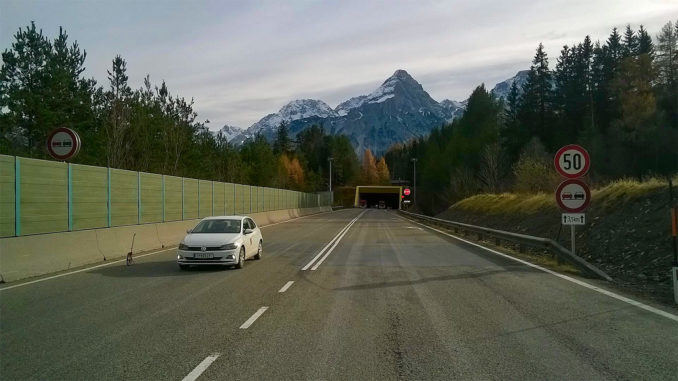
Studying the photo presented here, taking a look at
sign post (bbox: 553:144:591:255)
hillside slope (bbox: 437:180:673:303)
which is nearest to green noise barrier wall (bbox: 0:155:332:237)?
sign post (bbox: 553:144:591:255)

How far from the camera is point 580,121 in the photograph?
7425 cm

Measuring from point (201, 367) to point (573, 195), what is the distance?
12019 mm

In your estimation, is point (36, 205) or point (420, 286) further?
point (36, 205)

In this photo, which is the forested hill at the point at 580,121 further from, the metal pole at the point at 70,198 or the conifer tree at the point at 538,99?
the metal pole at the point at 70,198

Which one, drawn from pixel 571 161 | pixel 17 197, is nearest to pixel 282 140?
pixel 571 161

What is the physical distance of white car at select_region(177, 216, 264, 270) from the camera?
14.5 meters

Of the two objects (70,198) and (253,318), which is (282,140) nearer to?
(70,198)

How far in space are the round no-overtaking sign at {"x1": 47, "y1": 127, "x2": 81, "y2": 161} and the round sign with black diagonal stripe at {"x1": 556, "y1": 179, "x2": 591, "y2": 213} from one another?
13.2 m

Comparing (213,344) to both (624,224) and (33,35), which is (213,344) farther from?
(33,35)

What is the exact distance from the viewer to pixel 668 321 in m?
8.27

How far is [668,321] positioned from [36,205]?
13.9 m

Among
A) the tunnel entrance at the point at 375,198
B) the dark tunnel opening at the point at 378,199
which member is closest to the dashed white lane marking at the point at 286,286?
the tunnel entrance at the point at 375,198

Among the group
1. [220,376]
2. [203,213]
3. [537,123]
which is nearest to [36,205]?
[220,376]

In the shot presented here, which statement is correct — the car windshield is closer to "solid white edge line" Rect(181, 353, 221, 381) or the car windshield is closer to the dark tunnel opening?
"solid white edge line" Rect(181, 353, 221, 381)
